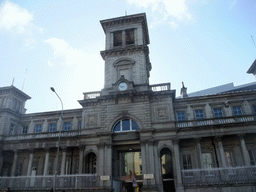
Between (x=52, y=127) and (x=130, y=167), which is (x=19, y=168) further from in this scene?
(x=130, y=167)

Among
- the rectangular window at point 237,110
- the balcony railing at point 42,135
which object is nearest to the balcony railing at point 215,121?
the rectangular window at point 237,110

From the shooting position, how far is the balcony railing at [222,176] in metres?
22.8

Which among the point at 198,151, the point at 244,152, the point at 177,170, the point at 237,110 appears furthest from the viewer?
the point at 237,110

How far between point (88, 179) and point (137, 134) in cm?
808

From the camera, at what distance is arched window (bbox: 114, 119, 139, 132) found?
27514 mm

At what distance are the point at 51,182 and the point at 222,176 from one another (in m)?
20.6

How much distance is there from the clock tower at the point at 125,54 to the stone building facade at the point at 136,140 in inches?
5.7

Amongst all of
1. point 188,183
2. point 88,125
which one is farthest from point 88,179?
point 188,183

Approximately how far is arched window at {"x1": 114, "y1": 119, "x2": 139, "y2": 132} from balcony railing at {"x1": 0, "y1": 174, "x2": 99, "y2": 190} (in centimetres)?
655

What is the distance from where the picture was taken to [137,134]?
2681 centimetres

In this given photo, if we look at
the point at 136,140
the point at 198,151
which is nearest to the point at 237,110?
the point at 198,151

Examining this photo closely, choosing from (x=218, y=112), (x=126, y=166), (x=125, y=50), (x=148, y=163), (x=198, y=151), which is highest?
(x=125, y=50)

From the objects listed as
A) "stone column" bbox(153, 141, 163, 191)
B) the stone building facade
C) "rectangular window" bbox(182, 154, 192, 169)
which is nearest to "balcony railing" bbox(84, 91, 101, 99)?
the stone building facade

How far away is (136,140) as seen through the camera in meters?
26.8
